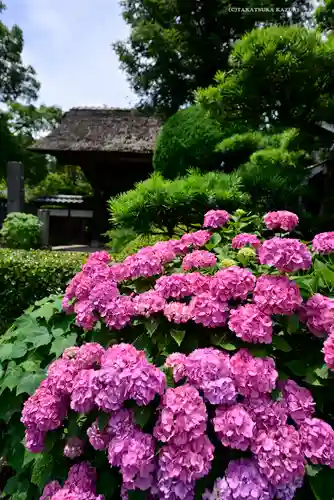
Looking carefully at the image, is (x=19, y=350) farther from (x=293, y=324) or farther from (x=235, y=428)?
(x=293, y=324)

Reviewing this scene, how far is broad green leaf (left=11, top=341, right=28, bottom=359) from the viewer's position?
1571 mm

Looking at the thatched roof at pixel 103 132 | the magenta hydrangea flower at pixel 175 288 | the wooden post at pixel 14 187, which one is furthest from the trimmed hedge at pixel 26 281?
the thatched roof at pixel 103 132

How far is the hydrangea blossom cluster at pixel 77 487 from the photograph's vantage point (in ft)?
3.63

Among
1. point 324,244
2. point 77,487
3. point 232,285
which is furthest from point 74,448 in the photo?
point 324,244

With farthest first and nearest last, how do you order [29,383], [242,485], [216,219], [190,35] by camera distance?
[190,35] < [216,219] < [29,383] < [242,485]

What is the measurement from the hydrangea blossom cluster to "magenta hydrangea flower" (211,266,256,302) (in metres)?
0.67

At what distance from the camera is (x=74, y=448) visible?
122 cm

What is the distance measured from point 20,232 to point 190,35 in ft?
20.2

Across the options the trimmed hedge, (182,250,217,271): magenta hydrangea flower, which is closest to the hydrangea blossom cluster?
(182,250,217,271): magenta hydrangea flower

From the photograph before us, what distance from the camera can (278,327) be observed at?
1350 mm

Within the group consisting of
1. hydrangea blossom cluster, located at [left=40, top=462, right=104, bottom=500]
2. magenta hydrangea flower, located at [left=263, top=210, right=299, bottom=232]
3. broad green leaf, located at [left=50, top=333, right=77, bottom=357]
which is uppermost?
magenta hydrangea flower, located at [left=263, top=210, right=299, bottom=232]

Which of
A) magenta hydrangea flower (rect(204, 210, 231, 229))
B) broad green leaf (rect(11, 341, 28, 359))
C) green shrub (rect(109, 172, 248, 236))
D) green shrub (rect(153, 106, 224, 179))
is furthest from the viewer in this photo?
green shrub (rect(153, 106, 224, 179))

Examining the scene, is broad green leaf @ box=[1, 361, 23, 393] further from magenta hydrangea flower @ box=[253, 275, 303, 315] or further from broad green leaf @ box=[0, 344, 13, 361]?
magenta hydrangea flower @ box=[253, 275, 303, 315]

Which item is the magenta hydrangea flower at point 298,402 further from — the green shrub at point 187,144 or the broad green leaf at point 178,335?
the green shrub at point 187,144
